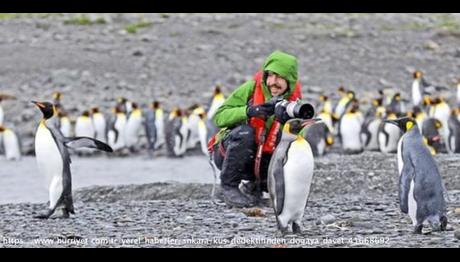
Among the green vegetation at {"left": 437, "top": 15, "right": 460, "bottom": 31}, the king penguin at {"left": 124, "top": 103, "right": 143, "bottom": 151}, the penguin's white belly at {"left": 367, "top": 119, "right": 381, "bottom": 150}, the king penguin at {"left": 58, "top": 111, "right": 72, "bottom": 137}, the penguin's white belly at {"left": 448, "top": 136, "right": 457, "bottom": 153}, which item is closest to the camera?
the penguin's white belly at {"left": 448, "top": 136, "right": 457, "bottom": 153}

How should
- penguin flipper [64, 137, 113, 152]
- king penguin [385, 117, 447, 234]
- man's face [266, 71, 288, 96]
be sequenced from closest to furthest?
king penguin [385, 117, 447, 234]
man's face [266, 71, 288, 96]
penguin flipper [64, 137, 113, 152]

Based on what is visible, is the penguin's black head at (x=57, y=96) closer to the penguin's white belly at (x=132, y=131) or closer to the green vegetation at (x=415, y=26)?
the penguin's white belly at (x=132, y=131)

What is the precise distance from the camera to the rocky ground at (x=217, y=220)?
223 inches

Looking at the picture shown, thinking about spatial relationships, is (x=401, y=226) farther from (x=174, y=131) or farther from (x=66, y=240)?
(x=174, y=131)

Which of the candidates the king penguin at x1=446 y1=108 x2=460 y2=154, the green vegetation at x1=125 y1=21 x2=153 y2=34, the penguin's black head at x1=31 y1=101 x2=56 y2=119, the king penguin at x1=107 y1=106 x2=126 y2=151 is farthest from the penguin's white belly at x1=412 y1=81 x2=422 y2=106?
the penguin's black head at x1=31 y1=101 x2=56 y2=119

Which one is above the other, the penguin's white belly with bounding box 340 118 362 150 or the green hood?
the green hood

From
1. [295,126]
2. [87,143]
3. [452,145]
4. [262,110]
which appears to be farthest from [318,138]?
[295,126]

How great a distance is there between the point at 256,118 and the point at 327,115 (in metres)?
8.69

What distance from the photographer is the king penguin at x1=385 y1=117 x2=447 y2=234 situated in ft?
19.1

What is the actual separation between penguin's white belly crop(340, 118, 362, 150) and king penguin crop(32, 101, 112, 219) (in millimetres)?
7956

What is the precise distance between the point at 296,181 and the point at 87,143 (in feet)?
4.58

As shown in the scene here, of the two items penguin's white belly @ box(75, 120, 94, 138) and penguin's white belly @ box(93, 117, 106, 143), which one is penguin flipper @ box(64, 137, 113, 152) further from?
penguin's white belly @ box(93, 117, 106, 143)

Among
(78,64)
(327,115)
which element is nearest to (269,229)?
(327,115)

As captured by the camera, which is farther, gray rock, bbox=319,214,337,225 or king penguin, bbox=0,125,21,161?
king penguin, bbox=0,125,21,161
